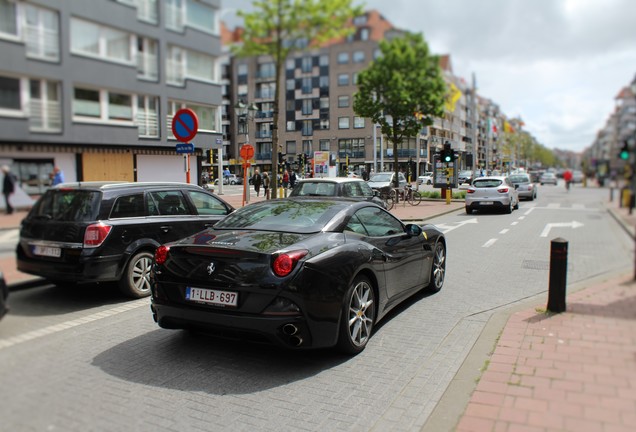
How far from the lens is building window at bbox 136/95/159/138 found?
1780 millimetres

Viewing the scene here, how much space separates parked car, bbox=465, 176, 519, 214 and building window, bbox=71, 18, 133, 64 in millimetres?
17392

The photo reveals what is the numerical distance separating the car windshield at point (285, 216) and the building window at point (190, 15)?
261 centimetres

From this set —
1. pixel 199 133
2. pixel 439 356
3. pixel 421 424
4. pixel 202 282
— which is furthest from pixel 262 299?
pixel 199 133

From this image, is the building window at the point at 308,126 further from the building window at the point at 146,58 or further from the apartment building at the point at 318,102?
the building window at the point at 146,58

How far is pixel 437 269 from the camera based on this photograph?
691 cm

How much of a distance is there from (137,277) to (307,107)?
3.67 meters

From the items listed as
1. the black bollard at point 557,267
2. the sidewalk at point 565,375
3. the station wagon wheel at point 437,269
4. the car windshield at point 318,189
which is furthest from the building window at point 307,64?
the car windshield at point 318,189

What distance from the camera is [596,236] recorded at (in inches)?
80.0

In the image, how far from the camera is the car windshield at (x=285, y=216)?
458cm

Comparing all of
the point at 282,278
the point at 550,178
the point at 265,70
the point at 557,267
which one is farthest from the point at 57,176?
the point at 557,267

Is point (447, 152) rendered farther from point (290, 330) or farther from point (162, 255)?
point (162, 255)

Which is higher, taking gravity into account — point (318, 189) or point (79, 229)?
point (79, 229)

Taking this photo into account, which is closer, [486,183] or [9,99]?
[9,99]

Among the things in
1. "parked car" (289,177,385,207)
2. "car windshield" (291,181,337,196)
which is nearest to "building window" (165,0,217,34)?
"parked car" (289,177,385,207)
